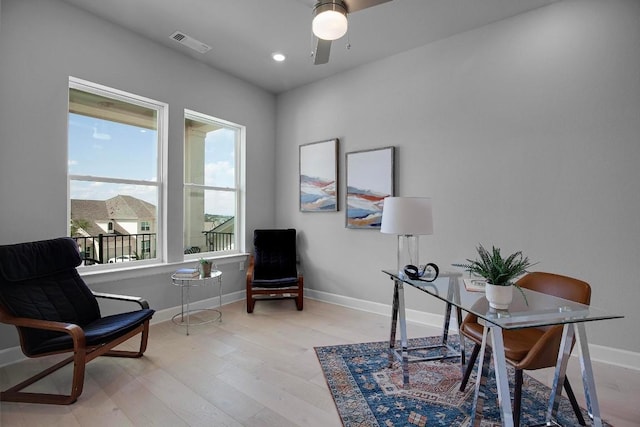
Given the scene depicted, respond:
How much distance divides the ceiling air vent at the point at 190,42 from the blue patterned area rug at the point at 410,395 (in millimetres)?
3471

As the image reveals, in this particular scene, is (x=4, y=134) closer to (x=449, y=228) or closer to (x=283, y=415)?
(x=283, y=415)

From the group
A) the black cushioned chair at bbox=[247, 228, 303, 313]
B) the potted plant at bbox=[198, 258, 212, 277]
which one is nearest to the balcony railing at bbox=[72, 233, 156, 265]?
the potted plant at bbox=[198, 258, 212, 277]

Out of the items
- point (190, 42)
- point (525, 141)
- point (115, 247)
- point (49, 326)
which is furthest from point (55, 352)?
point (525, 141)

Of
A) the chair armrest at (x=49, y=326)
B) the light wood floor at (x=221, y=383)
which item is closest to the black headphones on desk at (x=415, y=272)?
the light wood floor at (x=221, y=383)

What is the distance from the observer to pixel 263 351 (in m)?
2.74

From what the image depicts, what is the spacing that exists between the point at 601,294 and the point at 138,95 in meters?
4.78

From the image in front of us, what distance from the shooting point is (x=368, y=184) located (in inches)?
Result: 150

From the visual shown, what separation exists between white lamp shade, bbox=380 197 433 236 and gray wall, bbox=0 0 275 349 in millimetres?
2614

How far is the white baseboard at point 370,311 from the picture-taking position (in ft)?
8.07

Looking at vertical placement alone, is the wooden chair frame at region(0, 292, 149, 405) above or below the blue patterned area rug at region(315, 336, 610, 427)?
above

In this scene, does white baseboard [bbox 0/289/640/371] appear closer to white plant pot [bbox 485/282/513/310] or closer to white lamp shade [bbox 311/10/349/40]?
white plant pot [bbox 485/282/513/310]

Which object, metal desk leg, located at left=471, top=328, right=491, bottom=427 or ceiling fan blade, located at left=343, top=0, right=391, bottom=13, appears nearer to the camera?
metal desk leg, located at left=471, top=328, right=491, bottom=427

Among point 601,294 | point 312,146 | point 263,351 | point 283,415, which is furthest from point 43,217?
point 601,294

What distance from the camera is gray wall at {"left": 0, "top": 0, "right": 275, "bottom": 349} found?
2467mm
